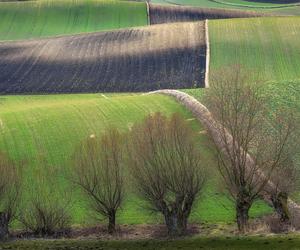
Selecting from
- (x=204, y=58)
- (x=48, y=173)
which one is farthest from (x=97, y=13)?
(x=48, y=173)

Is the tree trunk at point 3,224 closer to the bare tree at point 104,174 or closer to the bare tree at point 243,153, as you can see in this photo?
the bare tree at point 104,174

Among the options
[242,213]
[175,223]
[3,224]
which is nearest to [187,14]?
[175,223]

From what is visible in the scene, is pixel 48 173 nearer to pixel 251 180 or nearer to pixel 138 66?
pixel 251 180

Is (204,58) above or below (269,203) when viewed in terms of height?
above

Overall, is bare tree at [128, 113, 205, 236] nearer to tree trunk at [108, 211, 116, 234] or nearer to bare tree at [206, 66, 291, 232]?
bare tree at [206, 66, 291, 232]

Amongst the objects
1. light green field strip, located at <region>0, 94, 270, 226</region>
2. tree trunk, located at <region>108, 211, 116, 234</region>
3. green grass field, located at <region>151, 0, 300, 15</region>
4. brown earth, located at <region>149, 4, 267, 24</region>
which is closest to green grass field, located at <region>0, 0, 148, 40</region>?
brown earth, located at <region>149, 4, 267, 24</region>

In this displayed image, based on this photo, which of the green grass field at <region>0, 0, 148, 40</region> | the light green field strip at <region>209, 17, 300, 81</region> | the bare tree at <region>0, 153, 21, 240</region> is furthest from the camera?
the green grass field at <region>0, 0, 148, 40</region>
